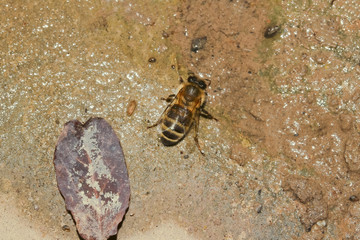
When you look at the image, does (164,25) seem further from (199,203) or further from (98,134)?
(199,203)

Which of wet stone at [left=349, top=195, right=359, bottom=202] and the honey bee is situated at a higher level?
the honey bee

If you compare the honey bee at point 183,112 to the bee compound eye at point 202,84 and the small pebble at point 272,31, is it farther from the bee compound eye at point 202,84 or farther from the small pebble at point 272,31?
the small pebble at point 272,31

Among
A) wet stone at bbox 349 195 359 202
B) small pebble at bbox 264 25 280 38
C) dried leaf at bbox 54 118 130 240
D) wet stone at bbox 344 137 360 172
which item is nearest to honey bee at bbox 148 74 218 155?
dried leaf at bbox 54 118 130 240

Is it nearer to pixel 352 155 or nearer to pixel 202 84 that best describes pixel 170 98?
pixel 202 84


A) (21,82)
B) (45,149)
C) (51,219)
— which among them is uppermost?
(21,82)

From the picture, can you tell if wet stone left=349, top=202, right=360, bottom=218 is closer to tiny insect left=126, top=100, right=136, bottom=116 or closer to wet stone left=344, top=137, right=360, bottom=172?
wet stone left=344, top=137, right=360, bottom=172

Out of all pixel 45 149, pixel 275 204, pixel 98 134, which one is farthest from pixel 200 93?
pixel 45 149

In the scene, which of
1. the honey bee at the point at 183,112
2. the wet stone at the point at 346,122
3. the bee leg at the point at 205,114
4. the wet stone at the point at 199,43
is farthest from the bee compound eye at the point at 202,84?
the wet stone at the point at 346,122
